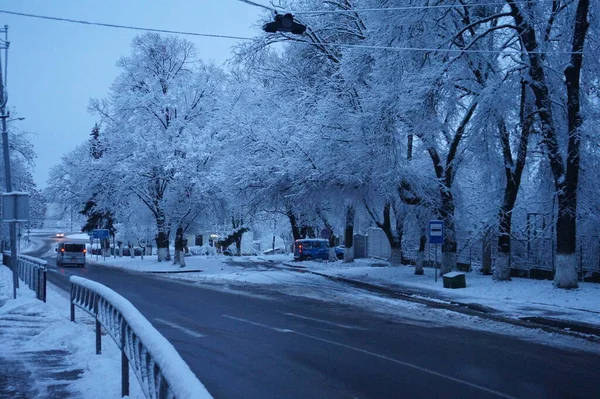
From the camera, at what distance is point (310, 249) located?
53000 mm

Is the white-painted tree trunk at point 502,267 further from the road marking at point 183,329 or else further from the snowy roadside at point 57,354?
the snowy roadside at point 57,354

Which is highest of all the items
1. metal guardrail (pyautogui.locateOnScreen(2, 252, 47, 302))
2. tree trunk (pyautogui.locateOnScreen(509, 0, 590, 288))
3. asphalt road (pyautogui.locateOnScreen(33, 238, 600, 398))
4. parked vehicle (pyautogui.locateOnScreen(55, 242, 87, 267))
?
tree trunk (pyautogui.locateOnScreen(509, 0, 590, 288))

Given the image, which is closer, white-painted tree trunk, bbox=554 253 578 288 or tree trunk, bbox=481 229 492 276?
white-painted tree trunk, bbox=554 253 578 288

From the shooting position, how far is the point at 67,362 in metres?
10.4

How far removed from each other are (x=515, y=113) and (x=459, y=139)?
350cm

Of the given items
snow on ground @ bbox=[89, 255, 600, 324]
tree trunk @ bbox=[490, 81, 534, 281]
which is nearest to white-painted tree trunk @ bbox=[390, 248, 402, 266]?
snow on ground @ bbox=[89, 255, 600, 324]

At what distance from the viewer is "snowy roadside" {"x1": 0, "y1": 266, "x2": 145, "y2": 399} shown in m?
8.54

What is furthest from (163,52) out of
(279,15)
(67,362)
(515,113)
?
(67,362)

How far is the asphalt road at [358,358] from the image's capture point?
884cm

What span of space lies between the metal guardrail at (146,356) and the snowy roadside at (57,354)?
55 cm

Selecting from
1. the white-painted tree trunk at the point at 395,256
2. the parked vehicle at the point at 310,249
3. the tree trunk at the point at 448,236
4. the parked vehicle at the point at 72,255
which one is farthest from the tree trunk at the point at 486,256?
the parked vehicle at the point at 72,255

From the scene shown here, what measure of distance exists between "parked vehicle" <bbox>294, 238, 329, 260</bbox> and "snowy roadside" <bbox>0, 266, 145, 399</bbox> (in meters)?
35.5

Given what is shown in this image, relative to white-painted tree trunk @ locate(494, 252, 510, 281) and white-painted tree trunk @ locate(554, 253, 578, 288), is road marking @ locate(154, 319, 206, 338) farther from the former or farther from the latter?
white-painted tree trunk @ locate(494, 252, 510, 281)

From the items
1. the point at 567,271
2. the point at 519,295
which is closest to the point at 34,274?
the point at 519,295
